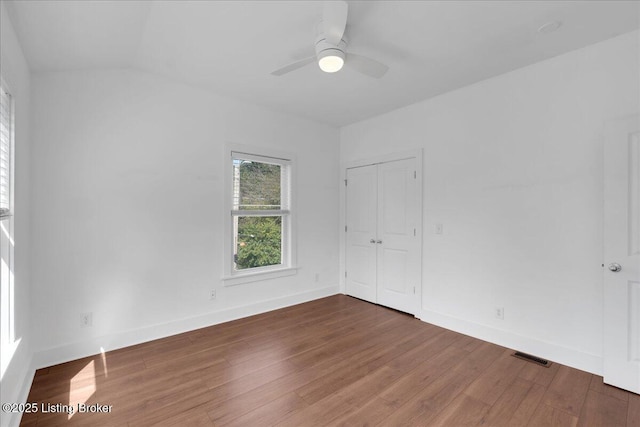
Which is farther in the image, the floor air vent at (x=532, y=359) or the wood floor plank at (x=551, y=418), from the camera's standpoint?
the floor air vent at (x=532, y=359)

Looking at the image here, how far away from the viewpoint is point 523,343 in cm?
276

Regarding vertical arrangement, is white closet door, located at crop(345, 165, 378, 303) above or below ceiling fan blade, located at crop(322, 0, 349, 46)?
below

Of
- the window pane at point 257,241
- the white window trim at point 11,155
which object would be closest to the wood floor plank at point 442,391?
the window pane at point 257,241

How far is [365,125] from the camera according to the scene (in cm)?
436

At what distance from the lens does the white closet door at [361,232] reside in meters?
4.26

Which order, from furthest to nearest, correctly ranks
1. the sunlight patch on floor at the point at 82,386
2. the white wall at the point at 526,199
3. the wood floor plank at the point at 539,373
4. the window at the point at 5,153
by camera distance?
the white wall at the point at 526,199, the wood floor plank at the point at 539,373, the sunlight patch on floor at the point at 82,386, the window at the point at 5,153

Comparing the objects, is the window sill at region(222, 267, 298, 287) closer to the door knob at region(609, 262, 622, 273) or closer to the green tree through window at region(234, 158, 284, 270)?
the green tree through window at region(234, 158, 284, 270)

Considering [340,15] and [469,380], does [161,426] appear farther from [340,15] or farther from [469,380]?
[340,15]

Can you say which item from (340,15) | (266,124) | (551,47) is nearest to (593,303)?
(551,47)

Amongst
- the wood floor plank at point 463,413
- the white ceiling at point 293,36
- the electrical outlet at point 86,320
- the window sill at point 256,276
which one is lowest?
the wood floor plank at point 463,413

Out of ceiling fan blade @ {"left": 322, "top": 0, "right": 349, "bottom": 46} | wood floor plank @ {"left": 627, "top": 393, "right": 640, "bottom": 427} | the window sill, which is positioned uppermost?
ceiling fan blade @ {"left": 322, "top": 0, "right": 349, "bottom": 46}

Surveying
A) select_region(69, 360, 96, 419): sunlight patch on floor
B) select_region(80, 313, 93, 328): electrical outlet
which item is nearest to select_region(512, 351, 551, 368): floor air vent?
select_region(69, 360, 96, 419): sunlight patch on floor

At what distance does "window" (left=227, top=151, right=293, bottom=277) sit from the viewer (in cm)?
370

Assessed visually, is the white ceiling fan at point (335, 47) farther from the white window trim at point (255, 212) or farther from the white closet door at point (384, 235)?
the white closet door at point (384, 235)
